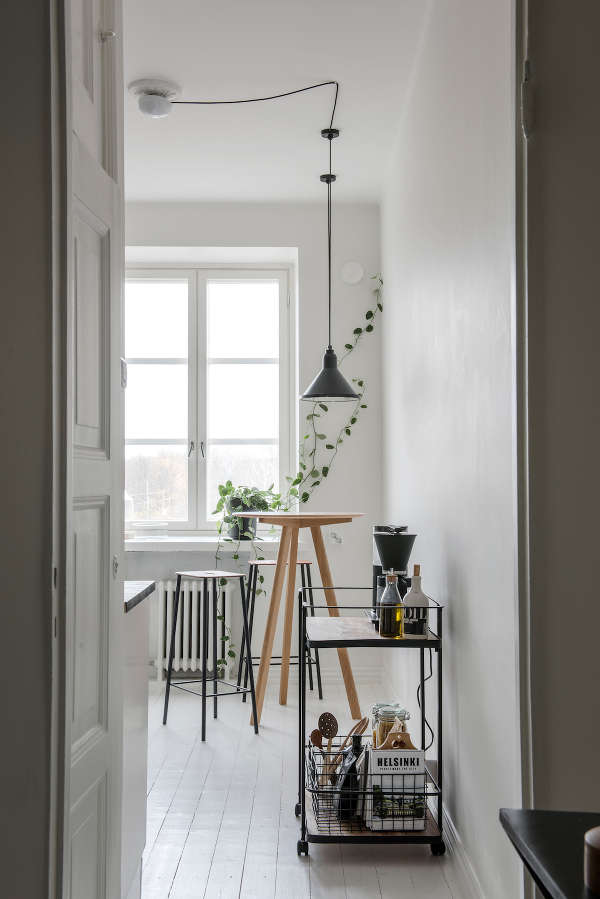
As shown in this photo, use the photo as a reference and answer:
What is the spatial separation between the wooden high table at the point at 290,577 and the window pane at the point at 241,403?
1328mm

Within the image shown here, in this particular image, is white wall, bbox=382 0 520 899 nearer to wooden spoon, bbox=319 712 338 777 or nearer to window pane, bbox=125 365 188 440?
wooden spoon, bbox=319 712 338 777

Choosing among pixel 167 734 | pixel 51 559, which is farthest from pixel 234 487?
pixel 51 559

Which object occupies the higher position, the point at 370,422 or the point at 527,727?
the point at 370,422

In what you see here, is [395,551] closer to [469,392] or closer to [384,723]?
[384,723]

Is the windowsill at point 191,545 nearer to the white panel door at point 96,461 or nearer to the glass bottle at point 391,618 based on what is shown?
the glass bottle at point 391,618

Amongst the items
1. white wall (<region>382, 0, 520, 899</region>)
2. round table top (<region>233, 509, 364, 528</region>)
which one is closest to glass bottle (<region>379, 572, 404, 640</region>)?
white wall (<region>382, 0, 520, 899</region>)

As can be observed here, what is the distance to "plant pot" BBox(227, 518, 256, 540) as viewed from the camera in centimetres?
509

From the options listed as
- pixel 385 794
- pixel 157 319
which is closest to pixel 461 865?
pixel 385 794

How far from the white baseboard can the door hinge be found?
1.95m

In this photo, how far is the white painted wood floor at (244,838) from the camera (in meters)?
2.50

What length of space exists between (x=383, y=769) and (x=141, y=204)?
3780 millimetres

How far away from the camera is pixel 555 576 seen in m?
1.43

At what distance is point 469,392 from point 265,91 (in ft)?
6.54

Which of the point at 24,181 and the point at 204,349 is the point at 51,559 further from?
the point at 204,349
